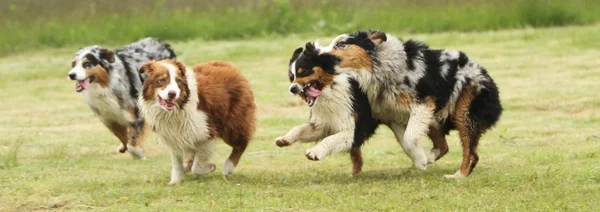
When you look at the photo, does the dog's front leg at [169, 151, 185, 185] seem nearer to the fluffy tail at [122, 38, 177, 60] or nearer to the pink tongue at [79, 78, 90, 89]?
the pink tongue at [79, 78, 90, 89]

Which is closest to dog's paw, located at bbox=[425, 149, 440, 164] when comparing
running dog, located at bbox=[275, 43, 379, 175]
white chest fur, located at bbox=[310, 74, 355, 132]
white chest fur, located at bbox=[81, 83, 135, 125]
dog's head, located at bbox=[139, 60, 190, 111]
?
running dog, located at bbox=[275, 43, 379, 175]

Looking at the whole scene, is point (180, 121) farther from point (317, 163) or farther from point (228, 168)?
point (317, 163)

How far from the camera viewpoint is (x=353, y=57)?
949cm

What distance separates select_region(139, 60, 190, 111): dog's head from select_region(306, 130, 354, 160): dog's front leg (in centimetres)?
125

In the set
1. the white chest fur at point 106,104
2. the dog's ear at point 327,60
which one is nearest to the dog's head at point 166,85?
the dog's ear at point 327,60

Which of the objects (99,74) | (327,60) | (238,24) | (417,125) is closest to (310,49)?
(327,60)

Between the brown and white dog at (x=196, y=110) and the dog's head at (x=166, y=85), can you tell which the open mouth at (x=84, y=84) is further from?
the dog's head at (x=166, y=85)

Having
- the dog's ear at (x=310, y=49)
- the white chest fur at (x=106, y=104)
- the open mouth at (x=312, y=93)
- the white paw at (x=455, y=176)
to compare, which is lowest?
the white chest fur at (x=106, y=104)

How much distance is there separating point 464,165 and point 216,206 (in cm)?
249

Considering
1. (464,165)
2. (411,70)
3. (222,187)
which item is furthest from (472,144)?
(222,187)

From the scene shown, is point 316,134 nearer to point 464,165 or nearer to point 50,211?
point 464,165

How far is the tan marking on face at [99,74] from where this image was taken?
12.1 meters

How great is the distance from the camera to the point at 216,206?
8.52 metres

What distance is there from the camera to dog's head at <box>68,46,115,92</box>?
12070 millimetres
